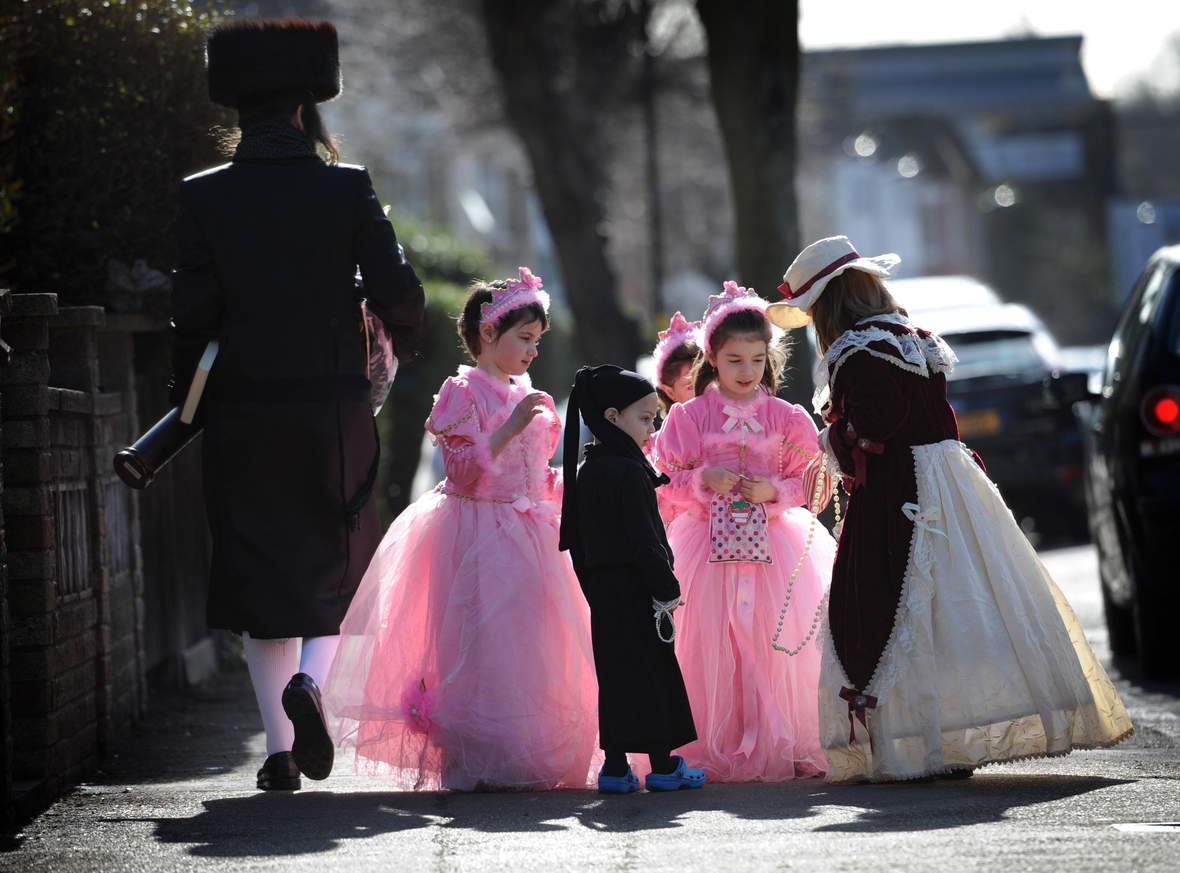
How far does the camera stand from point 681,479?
6.00 meters

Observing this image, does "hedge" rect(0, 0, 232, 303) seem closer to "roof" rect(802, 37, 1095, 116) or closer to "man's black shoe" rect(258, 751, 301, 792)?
"man's black shoe" rect(258, 751, 301, 792)

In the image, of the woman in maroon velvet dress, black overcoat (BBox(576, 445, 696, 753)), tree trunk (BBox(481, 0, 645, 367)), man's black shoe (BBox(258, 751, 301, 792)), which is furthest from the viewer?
tree trunk (BBox(481, 0, 645, 367))

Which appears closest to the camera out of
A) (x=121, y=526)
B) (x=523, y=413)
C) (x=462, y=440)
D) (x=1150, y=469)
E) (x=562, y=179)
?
(x=523, y=413)

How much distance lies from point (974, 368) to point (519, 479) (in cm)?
852

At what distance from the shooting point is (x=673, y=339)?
21.2 feet

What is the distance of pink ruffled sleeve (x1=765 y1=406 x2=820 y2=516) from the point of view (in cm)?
591

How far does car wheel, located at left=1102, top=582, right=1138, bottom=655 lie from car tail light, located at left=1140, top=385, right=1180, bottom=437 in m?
1.39

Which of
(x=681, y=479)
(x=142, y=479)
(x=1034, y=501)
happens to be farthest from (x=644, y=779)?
(x=1034, y=501)

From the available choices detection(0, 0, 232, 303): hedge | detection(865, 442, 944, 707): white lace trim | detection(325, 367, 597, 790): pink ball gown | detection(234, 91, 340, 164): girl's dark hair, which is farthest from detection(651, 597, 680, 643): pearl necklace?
detection(0, 0, 232, 303): hedge

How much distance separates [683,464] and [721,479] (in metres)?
0.22

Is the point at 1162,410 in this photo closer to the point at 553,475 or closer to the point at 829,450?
the point at 829,450

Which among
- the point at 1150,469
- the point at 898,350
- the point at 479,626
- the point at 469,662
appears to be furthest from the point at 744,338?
the point at 1150,469

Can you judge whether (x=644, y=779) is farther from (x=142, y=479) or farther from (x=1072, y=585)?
(x=1072, y=585)

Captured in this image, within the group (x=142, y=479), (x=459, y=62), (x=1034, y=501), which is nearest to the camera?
(x=142, y=479)
